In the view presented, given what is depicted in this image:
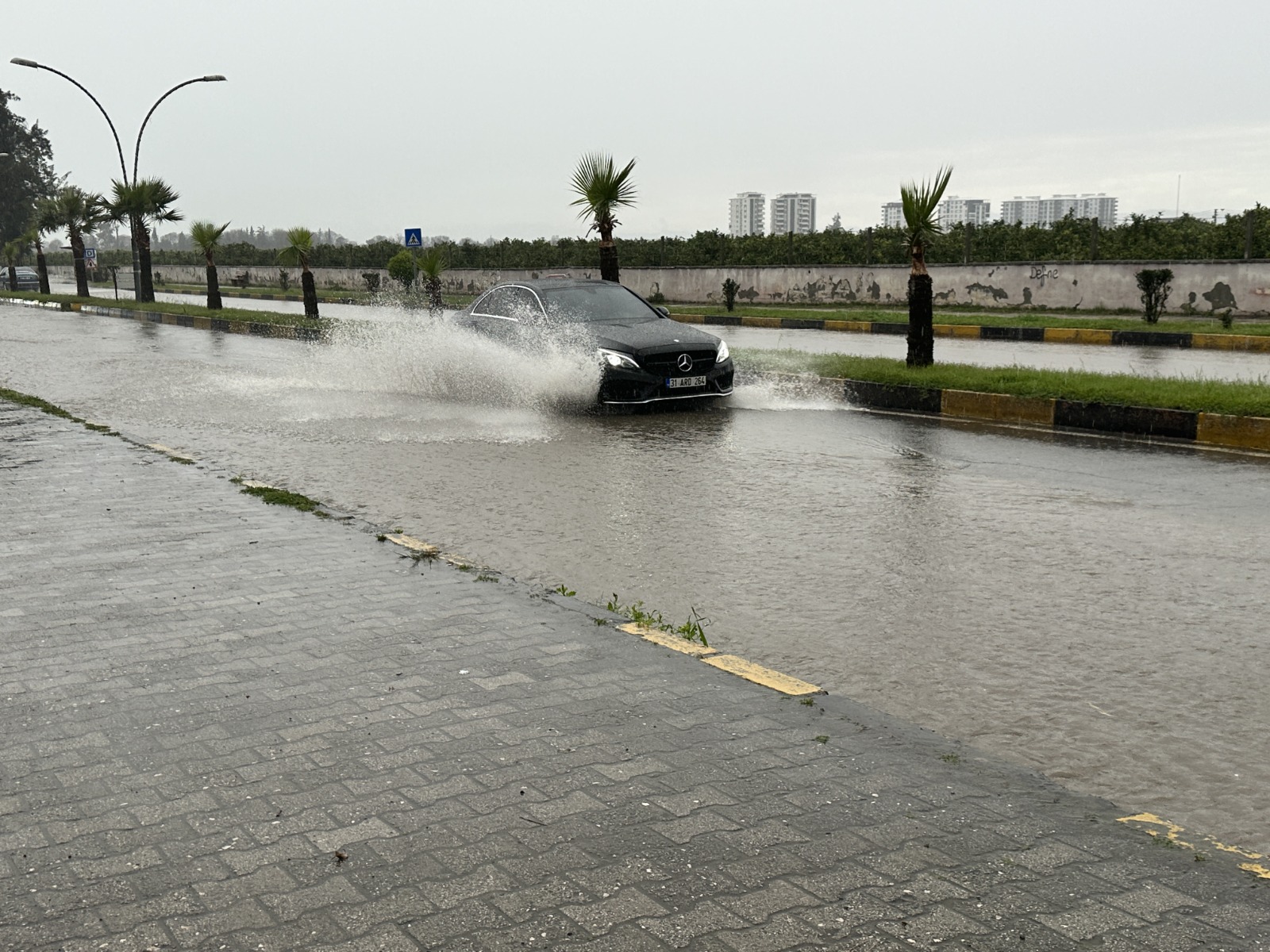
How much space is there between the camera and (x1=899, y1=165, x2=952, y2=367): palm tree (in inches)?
576

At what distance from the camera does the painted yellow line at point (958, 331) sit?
82.8 ft

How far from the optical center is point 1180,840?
340 cm

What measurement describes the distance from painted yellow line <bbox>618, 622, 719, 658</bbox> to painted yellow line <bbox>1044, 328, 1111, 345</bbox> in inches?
762

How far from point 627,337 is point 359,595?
815cm

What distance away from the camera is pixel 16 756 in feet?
13.0

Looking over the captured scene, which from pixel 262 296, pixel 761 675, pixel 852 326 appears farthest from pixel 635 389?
pixel 262 296

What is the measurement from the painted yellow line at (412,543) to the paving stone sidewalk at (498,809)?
1130 mm

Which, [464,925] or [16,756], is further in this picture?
[16,756]

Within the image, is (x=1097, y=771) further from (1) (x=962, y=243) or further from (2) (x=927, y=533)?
(1) (x=962, y=243)

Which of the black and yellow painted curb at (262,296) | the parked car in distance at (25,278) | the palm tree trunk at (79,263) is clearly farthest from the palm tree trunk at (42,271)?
the parked car in distance at (25,278)

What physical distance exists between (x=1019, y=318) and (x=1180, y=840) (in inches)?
959

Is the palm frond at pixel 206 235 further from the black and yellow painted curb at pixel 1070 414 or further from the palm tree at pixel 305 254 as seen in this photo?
the black and yellow painted curb at pixel 1070 414

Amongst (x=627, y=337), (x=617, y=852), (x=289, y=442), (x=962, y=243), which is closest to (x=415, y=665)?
(x=617, y=852)

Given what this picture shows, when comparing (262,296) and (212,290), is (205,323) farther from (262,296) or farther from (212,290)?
(262,296)
